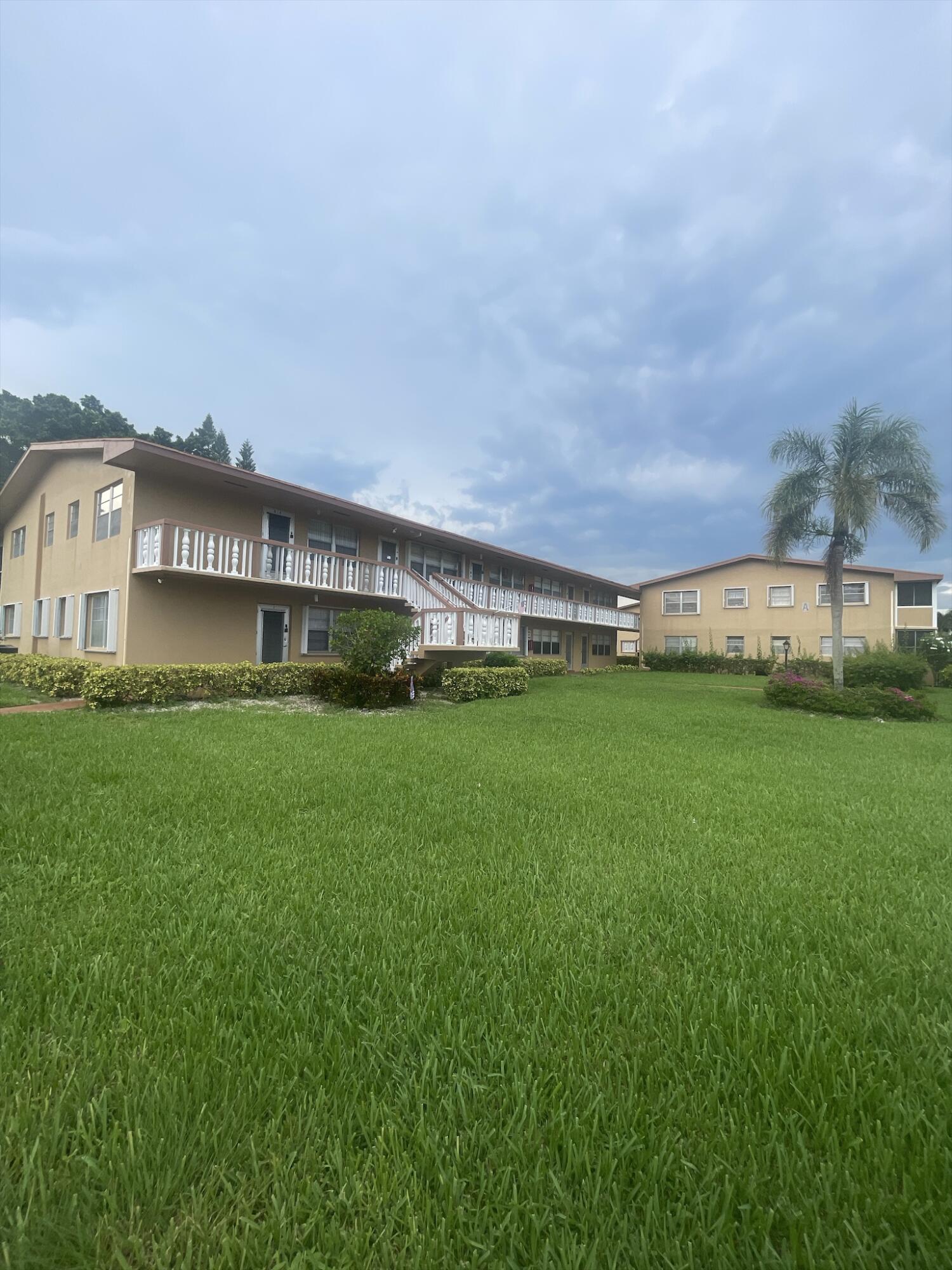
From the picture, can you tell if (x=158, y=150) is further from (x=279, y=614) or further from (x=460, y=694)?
(x=460, y=694)

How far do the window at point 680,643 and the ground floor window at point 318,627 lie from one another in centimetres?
Answer: 2402

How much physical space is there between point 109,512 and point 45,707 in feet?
19.3

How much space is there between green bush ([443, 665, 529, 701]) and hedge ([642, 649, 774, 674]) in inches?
774

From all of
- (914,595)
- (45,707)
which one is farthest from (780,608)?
(45,707)

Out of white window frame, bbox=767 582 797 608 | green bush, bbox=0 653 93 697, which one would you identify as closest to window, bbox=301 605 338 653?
green bush, bbox=0 653 93 697

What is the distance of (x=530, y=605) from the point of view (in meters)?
22.2

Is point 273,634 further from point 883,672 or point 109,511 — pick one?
point 883,672

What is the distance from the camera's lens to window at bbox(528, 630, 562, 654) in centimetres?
2719

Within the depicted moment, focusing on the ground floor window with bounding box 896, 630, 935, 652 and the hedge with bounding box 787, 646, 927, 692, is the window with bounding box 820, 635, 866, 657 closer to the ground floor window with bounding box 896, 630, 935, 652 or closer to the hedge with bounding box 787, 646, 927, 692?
the ground floor window with bounding box 896, 630, 935, 652

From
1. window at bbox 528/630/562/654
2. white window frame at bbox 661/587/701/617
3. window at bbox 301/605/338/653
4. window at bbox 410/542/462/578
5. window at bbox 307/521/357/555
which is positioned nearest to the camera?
window at bbox 301/605/338/653

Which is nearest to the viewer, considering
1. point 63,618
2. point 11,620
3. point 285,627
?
point 285,627

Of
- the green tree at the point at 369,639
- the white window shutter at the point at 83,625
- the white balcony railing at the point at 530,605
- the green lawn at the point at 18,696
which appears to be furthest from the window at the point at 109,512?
the white balcony railing at the point at 530,605

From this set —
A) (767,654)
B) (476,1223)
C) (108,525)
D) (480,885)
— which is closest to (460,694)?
(108,525)

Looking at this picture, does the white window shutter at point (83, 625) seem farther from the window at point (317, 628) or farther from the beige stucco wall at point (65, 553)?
the window at point (317, 628)
